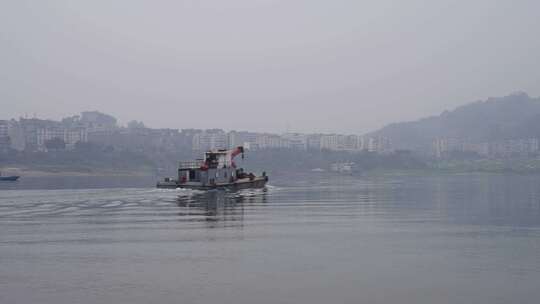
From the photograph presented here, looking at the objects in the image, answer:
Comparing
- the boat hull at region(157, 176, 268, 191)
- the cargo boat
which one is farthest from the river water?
the cargo boat

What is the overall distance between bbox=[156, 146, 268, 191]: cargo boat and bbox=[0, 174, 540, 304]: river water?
3047cm

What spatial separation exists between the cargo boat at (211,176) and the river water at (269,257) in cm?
3047

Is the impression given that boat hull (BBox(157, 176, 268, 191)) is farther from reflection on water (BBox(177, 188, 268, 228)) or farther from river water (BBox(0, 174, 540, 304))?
river water (BBox(0, 174, 540, 304))

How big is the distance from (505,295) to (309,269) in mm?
7173

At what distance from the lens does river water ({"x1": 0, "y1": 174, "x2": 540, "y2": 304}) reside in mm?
20234

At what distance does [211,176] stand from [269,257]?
53.2m

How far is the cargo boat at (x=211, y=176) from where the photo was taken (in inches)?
3059

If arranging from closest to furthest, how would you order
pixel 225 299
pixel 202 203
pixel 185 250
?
pixel 225 299 → pixel 185 250 → pixel 202 203

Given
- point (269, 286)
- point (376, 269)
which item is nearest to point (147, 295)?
point (269, 286)

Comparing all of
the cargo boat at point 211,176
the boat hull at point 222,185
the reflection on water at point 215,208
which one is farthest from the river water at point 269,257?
A: the cargo boat at point 211,176

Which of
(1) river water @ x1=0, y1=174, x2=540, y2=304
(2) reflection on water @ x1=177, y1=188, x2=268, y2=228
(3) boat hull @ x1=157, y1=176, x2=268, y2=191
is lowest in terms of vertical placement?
(1) river water @ x1=0, y1=174, x2=540, y2=304

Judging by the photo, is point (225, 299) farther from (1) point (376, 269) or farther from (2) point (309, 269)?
(1) point (376, 269)

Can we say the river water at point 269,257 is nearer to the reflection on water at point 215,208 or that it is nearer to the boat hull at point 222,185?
the reflection on water at point 215,208

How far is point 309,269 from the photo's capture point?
23703 millimetres
